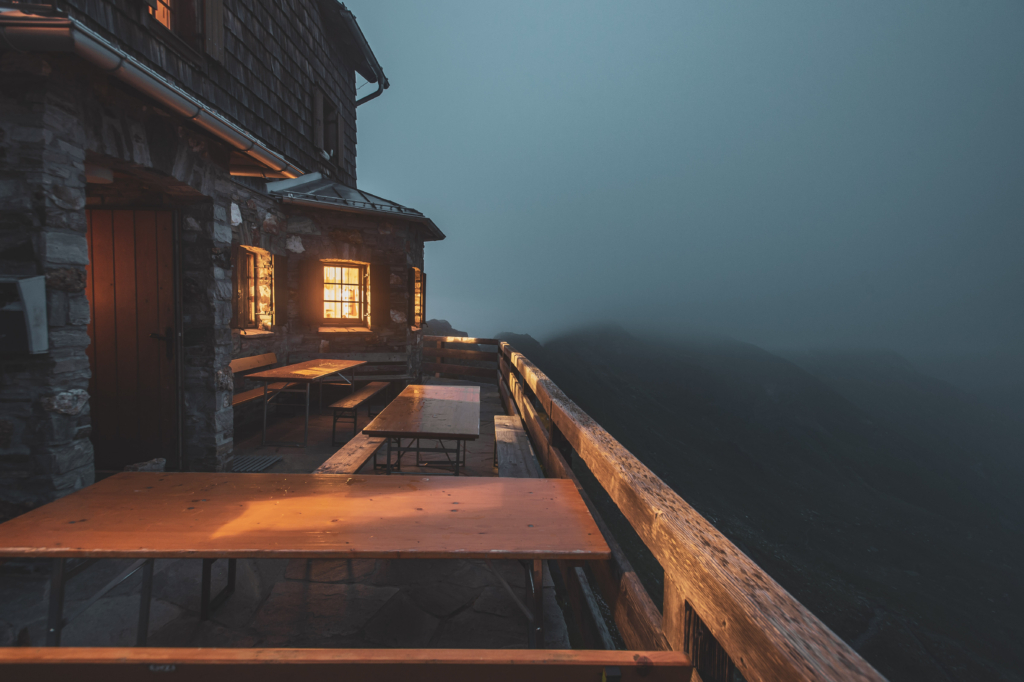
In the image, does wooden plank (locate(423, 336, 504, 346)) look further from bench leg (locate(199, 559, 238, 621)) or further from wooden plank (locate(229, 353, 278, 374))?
bench leg (locate(199, 559, 238, 621))

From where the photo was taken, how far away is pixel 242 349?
5.84 meters

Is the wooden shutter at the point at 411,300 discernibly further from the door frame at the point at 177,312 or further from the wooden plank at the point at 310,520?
the wooden plank at the point at 310,520

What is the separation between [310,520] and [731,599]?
1414 millimetres

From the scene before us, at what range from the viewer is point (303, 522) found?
1.56m

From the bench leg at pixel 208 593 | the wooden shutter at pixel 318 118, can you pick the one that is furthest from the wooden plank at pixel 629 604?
the wooden shutter at pixel 318 118

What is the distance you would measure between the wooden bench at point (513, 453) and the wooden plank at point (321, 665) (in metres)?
1.91

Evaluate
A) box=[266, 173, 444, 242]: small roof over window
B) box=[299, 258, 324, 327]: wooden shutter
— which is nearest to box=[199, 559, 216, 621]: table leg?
box=[299, 258, 324, 327]: wooden shutter

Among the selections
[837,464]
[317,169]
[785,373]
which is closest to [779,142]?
[785,373]

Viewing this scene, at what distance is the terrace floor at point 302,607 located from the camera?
209 cm

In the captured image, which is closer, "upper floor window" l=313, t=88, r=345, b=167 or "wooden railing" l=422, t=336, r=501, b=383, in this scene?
"upper floor window" l=313, t=88, r=345, b=167

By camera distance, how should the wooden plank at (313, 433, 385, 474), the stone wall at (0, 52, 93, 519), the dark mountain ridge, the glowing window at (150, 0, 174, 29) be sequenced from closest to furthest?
the stone wall at (0, 52, 93, 519)
the wooden plank at (313, 433, 385, 474)
the glowing window at (150, 0, 174, 29)
the dark mountain ridge

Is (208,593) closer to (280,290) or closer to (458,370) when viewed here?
(280,290)

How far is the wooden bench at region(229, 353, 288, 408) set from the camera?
5281mm

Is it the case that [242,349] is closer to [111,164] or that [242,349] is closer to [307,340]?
[307,340]
